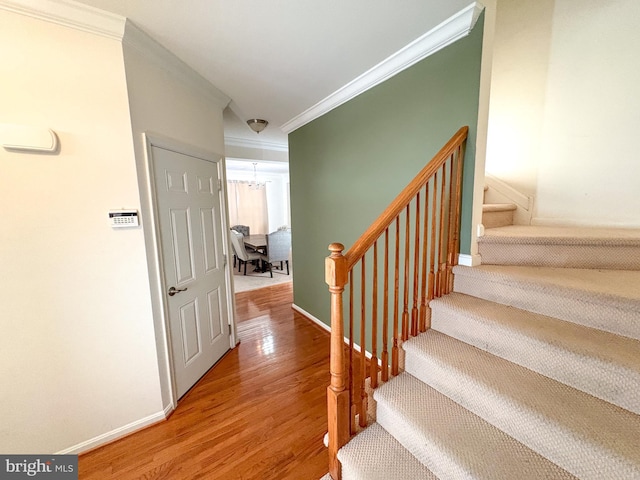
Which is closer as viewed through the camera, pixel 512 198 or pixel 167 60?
pixel 167 60

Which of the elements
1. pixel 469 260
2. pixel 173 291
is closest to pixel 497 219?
pixel 469 260

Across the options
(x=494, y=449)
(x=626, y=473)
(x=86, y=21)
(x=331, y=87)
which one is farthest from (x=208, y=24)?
(x=626, y=473)

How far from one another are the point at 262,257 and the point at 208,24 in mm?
4447

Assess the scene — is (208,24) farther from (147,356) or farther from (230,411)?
(230,411)

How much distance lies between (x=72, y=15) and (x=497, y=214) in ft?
10.3

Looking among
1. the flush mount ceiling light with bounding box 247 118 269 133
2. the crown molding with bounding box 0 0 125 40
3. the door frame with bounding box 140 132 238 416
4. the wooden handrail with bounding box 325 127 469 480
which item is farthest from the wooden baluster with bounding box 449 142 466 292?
the flush mount ceiling light with bounding box 247 118 269 133

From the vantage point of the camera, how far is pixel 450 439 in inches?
40.8

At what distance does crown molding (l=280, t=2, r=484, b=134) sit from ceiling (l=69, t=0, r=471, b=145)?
44 millimetres

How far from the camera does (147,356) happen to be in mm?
1668

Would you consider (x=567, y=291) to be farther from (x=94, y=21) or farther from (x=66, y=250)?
(x=94, y=21)

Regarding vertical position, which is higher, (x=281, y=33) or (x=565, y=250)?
(x=281, y=33)

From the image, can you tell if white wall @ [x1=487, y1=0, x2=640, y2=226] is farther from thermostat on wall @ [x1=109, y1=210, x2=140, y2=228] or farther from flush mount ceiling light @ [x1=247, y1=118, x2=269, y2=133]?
thermostat on wall @ [x1=109, y1=210, x2=140, y2=228]


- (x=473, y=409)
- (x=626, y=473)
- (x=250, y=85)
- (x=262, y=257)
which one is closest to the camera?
(x=626, y=473)

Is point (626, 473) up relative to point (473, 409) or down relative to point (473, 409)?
up
